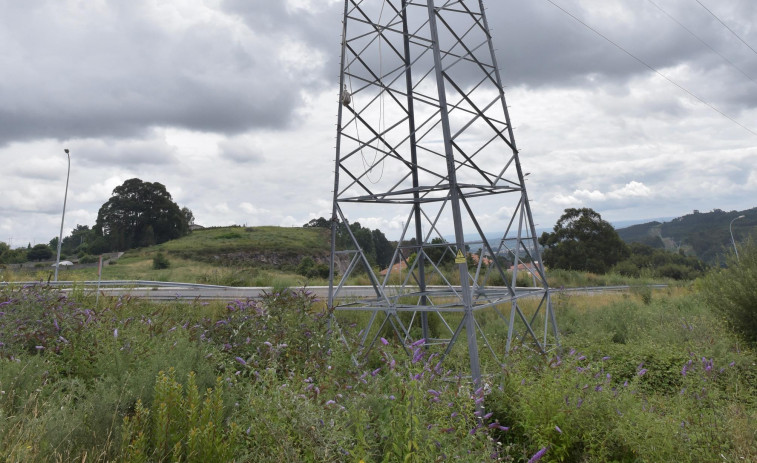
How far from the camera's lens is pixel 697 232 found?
117 meters

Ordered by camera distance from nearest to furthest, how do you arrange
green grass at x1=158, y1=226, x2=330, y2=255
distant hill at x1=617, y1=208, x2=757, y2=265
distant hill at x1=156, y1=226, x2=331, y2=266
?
distant hill at x1=156, y1=226, x2=331, y2=266, green grass at x1=158, y1=226, x2=330, y2=255, distant hill at x1=617, y1=208, x2=757, y2=265

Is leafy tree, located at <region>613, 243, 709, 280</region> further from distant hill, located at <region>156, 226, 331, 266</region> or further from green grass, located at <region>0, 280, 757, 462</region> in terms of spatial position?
green grass, located at <region>0, 280, 757, 462</region>

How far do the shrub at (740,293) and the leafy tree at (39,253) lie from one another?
2575 inches

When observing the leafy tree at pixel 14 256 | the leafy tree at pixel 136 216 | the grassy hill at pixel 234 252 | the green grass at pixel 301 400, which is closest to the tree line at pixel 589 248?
the grassy hill at pixel 234 252

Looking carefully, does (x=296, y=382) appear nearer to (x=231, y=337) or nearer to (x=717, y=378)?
(x=231, y=337)

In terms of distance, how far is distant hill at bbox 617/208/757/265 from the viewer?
9388 cm

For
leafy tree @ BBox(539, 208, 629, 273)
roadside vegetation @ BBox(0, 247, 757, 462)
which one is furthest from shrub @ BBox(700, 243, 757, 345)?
leafy tree @ BBox(539, 208, 629, 273)

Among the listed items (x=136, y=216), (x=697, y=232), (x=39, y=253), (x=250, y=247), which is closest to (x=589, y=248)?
(x=250, y=247)

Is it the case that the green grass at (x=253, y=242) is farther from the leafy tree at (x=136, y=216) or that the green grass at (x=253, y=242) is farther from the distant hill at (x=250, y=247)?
the leafy tree at (x=136, y=216)

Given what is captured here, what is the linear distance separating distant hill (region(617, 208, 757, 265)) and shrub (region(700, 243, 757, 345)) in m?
58.8

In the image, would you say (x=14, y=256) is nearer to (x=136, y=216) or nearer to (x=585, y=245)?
(x=136, y=216)

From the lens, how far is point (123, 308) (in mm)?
8859

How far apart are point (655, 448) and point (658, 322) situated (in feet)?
28.1

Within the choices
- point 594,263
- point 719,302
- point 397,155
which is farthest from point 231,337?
point 594,263
